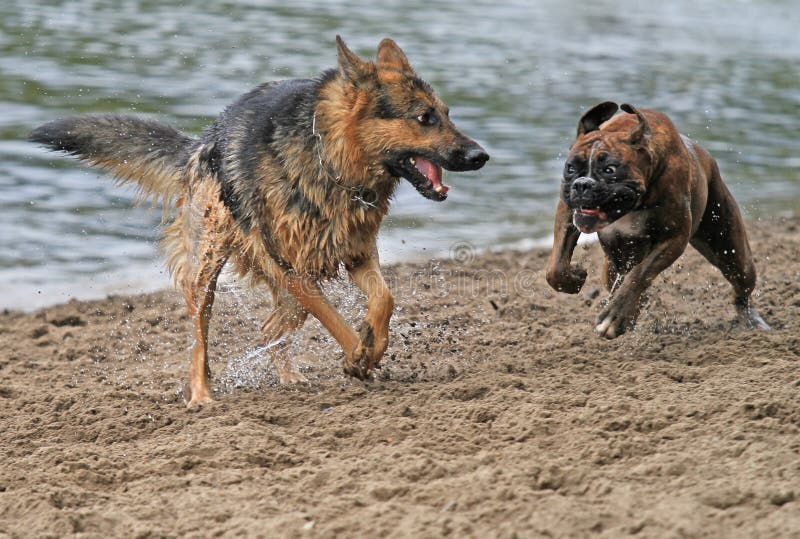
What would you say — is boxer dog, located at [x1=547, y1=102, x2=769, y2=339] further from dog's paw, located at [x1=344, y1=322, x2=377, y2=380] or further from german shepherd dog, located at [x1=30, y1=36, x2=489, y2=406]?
dog's paw, located at [x1=344, y1=322, x2=377, y2=380]

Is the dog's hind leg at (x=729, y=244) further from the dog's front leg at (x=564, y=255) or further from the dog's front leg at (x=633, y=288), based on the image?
the dog's front leg at (x=564, y=255)

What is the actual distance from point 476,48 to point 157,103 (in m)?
6.56

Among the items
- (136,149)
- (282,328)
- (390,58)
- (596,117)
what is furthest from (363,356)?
(136,149)

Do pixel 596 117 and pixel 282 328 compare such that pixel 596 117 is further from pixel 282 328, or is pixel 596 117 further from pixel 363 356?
pixel 282 328

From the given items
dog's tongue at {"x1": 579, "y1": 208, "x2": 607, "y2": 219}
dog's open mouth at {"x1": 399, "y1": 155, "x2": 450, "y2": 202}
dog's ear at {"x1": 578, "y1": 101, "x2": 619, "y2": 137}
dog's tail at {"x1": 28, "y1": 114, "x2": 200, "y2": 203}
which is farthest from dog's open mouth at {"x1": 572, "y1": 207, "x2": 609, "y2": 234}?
dog's tail at {"x1": 28, "y1": 114, "x2": 200, "y2": 203}

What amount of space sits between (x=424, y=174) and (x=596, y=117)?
3.54 feet

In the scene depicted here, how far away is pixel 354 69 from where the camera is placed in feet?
18.0

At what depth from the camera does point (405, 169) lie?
18.0 ft

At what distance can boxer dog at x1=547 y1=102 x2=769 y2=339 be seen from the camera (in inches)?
212

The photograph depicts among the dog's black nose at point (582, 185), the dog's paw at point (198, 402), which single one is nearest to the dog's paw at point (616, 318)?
the dog's black nose at point (582, 185)

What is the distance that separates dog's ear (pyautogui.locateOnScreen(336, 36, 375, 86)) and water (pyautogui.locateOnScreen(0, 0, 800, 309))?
335cm

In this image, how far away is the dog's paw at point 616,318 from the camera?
18.1 ft

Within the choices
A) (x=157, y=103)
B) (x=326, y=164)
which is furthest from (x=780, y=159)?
(x=326, y=164)

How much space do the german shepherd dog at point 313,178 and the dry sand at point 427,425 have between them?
54 cm
